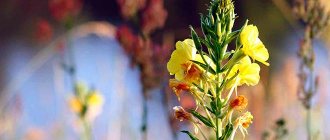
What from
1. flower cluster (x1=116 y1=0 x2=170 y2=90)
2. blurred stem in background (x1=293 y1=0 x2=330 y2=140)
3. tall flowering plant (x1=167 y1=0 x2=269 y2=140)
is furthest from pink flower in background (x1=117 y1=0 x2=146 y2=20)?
tall flowering plant (x1=167 y1=0 x2=269 y2=140)

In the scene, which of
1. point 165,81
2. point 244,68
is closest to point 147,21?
point 165,81

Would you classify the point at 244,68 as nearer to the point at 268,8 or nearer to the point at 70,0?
the point at 70,0

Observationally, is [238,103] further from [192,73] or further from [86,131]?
[86,131]

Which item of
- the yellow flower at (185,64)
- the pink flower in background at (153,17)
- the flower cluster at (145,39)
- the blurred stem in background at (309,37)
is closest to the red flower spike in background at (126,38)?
the flower cluster at (145,39)

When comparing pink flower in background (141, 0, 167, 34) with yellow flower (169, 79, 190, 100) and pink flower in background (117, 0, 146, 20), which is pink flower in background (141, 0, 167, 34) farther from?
yellow flower (169, 79, 190, 100)

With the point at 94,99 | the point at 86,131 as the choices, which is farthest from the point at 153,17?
the point at 94,99
